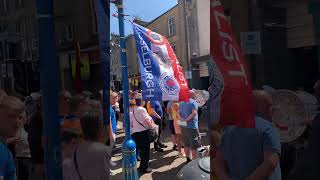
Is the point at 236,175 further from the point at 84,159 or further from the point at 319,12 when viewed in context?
the point at 84,159

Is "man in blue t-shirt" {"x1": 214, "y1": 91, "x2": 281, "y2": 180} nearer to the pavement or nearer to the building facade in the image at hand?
the building facade

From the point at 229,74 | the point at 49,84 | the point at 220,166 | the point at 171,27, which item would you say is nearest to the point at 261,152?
the point at 220,166

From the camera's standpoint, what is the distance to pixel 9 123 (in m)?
2.23

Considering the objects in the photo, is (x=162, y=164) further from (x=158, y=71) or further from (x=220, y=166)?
(x=220, y=166)

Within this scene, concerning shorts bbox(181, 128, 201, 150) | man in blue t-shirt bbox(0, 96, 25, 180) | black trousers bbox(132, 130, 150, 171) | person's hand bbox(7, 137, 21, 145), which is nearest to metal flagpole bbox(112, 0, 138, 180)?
black trousers bbox(132, 130, 150, 171)

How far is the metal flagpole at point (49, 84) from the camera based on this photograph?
1827 mm

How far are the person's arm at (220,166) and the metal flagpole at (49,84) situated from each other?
2.26 ft

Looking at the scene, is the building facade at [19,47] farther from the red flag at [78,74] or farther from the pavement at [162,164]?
the pavement at [162,164]

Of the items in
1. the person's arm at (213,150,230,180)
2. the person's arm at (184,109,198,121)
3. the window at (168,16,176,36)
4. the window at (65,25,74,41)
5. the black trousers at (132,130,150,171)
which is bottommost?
the black trousers at (132,130,150,171)

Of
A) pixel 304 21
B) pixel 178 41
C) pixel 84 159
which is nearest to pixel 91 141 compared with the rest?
pixel 84 159

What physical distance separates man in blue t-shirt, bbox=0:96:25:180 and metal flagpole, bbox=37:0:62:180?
1.29ft

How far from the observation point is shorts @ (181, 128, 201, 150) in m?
7.96

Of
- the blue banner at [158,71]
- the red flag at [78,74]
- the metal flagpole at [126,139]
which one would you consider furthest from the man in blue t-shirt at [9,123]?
the metal flagpole at [126,139]

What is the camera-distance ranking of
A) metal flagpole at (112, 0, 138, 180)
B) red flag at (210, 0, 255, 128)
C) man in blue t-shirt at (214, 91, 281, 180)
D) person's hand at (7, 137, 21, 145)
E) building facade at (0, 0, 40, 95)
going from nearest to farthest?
red flag at (210, 0, 255, 128) < man in blue t-shirt at (214, 91, 281, 180) < building facade at (0, 0, 40, 95) < person's hand at (7, 137, 21, 145) < metal flagpole at (112, 0, 138, 180)
